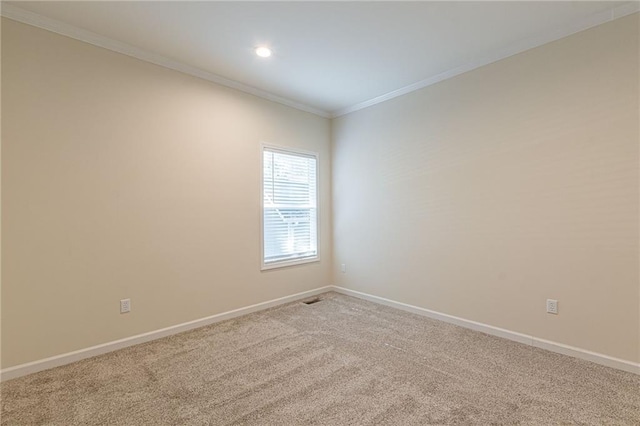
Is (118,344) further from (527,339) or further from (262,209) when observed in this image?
(527,339)

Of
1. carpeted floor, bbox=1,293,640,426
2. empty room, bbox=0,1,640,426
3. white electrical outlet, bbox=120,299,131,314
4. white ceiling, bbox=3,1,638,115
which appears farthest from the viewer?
white electrical outlet, bbox=120,299,131,314

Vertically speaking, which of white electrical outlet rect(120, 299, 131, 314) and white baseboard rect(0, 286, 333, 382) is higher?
white electrical outlet rect(120, 299, 131, 314)

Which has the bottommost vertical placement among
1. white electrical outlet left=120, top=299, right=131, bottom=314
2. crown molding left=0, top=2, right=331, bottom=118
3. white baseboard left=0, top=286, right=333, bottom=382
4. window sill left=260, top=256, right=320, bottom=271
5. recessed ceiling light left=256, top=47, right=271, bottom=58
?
white baseboard left=0, top=286, right=333, bottom=382

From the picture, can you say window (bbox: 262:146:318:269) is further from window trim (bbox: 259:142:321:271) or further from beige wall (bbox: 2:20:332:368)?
beige wall (bbox: 2:20:332:368)

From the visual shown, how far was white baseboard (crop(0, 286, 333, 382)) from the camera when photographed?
2332 mm

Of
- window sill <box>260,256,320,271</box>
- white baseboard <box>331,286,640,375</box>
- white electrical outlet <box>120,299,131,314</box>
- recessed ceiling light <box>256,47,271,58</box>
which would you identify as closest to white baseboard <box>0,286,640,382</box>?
white baseboard <box>331,286,640,375</box>

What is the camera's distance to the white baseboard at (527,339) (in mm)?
2385

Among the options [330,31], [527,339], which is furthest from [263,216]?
[527,339]

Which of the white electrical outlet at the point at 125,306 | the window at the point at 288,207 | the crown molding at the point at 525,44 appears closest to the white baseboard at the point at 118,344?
the white electrical outlet at the point at 125,306

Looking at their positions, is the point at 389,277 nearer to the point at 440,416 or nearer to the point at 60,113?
the point at 440,416

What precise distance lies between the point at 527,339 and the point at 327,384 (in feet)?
6.41

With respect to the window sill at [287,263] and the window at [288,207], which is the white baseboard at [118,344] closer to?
the window sill at [287,263]

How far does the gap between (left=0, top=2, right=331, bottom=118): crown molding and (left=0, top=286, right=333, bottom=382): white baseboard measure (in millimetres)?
2617

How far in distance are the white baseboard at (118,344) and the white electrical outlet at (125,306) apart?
0.84 feet
